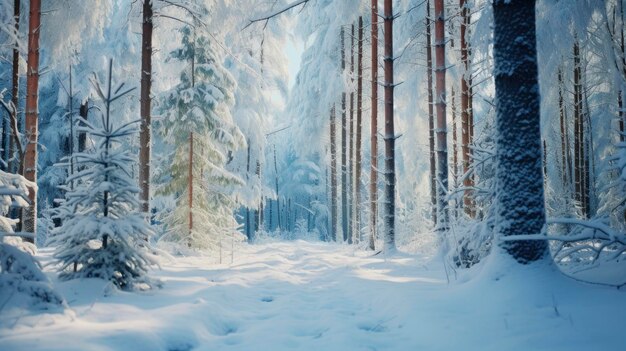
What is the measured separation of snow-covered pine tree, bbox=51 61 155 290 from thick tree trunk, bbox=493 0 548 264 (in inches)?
172

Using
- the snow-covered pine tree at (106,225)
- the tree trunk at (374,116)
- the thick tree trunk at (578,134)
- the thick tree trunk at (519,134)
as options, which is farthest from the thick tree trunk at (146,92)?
the thick tree trunk at (578,134)

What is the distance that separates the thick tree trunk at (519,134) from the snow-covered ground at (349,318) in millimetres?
436

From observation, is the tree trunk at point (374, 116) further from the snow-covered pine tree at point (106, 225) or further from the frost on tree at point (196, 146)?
the snow-covered pine tree at point (106, 225)

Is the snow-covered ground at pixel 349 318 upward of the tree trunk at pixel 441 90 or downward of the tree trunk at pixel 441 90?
downward

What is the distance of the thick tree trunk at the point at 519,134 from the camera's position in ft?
12.5

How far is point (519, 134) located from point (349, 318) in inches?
108

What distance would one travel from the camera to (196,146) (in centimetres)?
1197

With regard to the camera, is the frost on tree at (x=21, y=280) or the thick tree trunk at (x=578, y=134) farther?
the thick tree trunk at (x=578, y=134)

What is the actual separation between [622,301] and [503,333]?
44.9 inches

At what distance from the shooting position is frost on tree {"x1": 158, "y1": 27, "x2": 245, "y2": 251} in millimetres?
11508

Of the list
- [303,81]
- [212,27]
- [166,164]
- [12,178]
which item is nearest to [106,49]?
[166,164]

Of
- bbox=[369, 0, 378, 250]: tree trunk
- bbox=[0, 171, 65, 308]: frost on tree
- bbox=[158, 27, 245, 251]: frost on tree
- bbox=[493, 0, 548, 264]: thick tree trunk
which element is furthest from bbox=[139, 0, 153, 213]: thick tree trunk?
bbox=[493, 0, 548, 264]: thick tree trunk

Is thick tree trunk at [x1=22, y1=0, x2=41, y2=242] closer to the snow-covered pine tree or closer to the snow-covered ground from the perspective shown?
the snow-covered pine tree

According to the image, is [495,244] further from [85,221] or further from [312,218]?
[312,218]
